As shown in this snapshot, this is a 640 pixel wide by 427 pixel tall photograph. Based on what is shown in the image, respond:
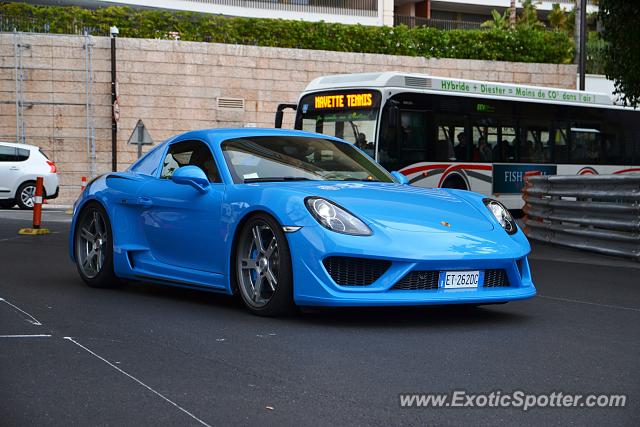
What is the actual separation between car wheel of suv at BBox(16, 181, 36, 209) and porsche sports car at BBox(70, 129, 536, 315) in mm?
18378

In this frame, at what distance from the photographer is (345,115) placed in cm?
2194

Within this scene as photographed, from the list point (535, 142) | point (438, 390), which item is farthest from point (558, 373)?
point (535, 142)

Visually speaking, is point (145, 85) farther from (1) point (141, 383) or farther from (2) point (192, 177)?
(1) point (141, 383)

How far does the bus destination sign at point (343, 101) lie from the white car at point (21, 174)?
7.88 meters

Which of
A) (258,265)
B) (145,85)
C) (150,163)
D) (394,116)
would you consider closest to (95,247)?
(150,163)

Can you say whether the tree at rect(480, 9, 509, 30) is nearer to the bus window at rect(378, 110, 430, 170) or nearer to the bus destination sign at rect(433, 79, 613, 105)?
the bus destination sign at rect(433, 79, 613, 105)

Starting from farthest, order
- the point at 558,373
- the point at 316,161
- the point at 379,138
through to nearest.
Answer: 1. the point at 379,138
2. the point at 316,161
3. the point at 558,373

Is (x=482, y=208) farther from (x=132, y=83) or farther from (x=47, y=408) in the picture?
(x=132, y=83)

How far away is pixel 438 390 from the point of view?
5125 millimetres

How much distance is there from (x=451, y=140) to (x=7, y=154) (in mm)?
10683

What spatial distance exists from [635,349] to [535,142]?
19762 millimetres

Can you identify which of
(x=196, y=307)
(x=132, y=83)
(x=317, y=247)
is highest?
(x=132, y=83)

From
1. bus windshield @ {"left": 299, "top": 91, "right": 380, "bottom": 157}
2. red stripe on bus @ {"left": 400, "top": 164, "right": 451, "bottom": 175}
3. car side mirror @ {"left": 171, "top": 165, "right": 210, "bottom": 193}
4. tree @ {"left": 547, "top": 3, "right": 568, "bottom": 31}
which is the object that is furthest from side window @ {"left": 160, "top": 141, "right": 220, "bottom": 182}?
tree @ {"left": 547, "top": 3, "right": 568, "bottom": 31}

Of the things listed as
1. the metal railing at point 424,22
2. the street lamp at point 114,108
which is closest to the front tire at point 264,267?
the street lamp at point 114,108
